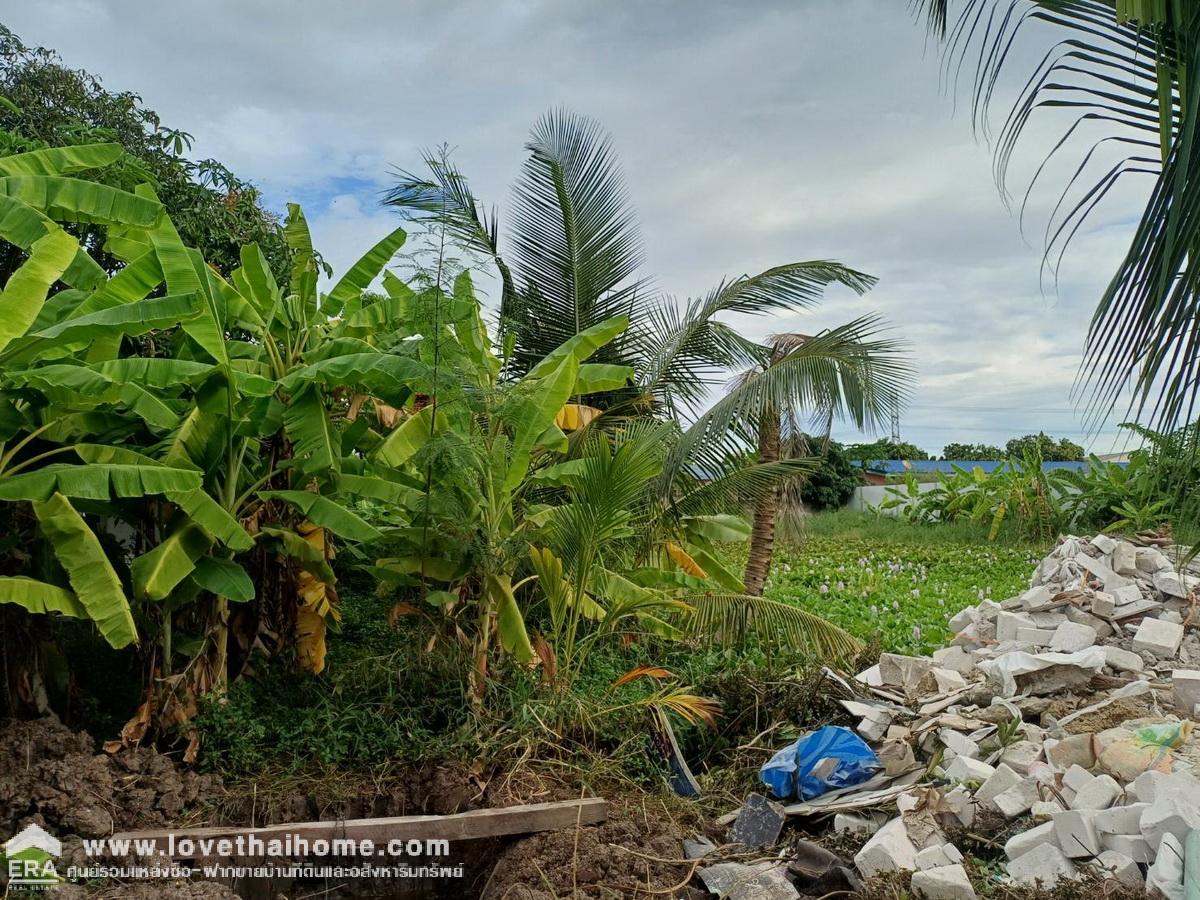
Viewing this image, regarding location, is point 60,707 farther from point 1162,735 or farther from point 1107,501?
point 1107,501

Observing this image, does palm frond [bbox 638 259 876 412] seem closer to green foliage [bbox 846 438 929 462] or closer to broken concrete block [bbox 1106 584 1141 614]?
broken concrete block [bbox 1106 584 1141 614]

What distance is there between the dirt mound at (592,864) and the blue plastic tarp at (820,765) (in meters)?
0.88

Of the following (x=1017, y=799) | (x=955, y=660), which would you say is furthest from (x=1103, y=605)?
(x=1017, y=799)

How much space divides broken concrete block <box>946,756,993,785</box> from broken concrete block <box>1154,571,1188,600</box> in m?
4.26

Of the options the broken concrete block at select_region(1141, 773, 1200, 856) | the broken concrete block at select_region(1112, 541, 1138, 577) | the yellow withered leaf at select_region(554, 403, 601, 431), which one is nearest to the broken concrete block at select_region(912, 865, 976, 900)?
the broken concrete block at select_region(1141, 773, 1200, 856)

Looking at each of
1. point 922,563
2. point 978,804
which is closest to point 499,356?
point 978,804

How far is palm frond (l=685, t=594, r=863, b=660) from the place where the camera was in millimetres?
7562

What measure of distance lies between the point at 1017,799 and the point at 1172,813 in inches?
Result: 35.3

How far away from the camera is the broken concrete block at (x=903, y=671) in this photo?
7426 mm

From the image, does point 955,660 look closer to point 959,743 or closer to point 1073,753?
point 959,743

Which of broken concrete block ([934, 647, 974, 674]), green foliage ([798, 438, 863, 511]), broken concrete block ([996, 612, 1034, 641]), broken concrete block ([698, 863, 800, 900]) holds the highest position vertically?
green foliage ([798, 438, 863, 511])

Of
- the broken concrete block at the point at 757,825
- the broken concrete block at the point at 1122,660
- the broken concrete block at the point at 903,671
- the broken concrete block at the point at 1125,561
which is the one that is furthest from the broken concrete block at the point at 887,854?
the broken concrete block at the point at 1125,561

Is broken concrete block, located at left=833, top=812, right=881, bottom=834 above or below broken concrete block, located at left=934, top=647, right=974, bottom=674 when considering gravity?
below

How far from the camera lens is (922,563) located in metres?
15.0
